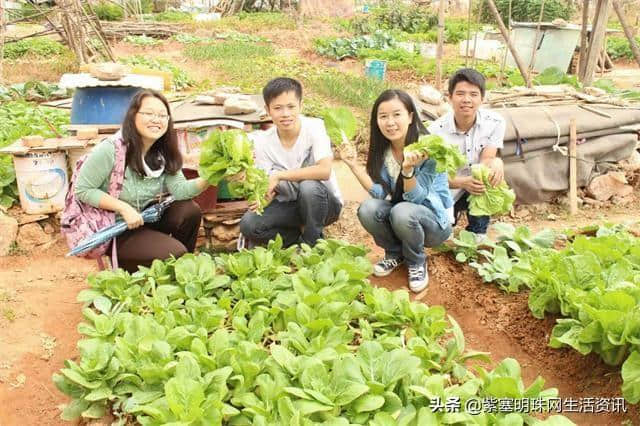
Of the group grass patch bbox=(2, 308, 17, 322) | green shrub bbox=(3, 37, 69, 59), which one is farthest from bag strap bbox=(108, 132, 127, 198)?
green shrub bbox=(3, 37, 69, 59)

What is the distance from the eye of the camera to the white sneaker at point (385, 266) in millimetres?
3674

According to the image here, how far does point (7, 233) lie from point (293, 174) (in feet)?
7.81

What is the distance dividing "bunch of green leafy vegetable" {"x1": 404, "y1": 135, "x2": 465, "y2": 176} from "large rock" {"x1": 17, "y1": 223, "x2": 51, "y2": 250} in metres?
3.03

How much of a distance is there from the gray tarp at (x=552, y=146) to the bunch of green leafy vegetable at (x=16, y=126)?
4.09 meters

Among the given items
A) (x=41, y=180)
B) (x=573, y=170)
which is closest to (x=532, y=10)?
(x=573, y=170)

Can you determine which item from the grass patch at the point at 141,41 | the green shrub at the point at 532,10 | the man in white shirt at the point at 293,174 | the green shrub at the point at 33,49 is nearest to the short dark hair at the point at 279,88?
the man in white shirt at the point at 293,174

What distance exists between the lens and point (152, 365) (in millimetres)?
2264

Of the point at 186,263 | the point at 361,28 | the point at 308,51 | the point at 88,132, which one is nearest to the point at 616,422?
the point at 186,263

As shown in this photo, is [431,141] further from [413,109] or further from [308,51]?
[308,51]

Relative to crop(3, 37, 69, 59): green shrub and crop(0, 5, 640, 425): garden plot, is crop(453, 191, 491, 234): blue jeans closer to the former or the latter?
crop(0, 5, 640, 425): garden plot

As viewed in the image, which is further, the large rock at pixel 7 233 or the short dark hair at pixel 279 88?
the large rock at pixel 7 233

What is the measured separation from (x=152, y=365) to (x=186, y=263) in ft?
2.92

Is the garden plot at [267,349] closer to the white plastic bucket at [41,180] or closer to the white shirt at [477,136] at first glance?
the white plastic bucket at [41,180]

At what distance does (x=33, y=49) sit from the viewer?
44.4ft
